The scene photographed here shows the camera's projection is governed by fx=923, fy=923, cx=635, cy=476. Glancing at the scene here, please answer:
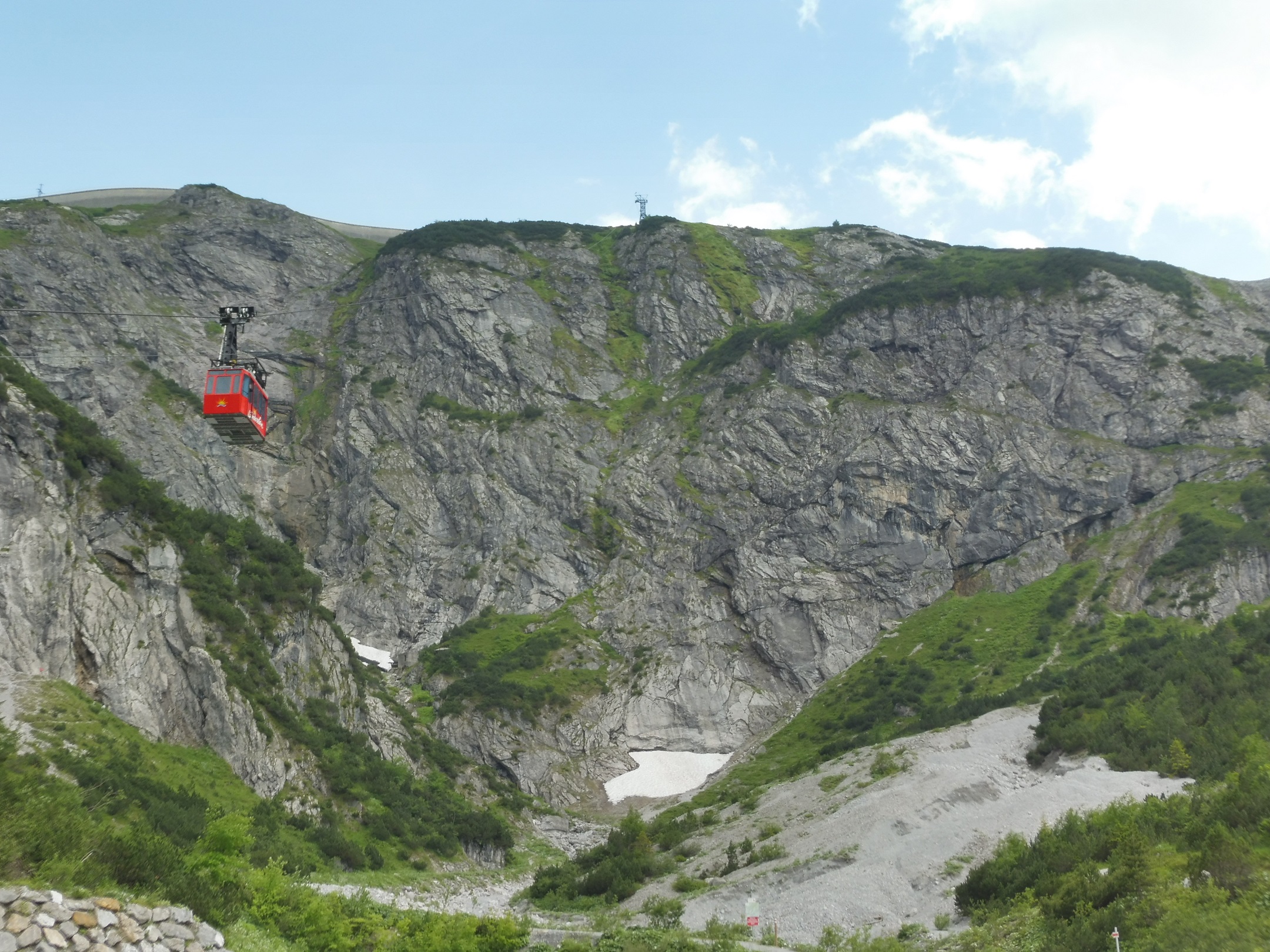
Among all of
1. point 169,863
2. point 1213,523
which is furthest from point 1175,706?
point 169,863

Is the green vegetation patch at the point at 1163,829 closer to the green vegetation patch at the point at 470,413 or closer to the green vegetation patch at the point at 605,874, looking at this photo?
the green vegetation patch at the point at 605,874

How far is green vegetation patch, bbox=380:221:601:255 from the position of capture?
112938 millimetres

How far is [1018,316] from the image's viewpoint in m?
95.6

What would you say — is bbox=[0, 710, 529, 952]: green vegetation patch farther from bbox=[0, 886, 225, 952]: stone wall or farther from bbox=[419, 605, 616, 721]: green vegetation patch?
bbox=[419, 605, 616, 721]: green vegetation patch

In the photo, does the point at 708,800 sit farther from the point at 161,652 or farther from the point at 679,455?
the point at 679,455

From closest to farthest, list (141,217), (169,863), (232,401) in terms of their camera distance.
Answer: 1. (169,863)
2. (232,401)
3. (141,217)

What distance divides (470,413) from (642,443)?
18141 millimetres

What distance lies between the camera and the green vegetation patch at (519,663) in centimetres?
6800

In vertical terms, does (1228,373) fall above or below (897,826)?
above

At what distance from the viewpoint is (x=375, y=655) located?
76.4m

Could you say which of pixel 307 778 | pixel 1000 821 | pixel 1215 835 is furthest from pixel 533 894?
pixel 1215 835

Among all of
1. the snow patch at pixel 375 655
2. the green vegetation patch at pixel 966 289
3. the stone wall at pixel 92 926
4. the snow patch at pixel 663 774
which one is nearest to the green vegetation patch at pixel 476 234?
the green vegetation patch at pixel 966 289

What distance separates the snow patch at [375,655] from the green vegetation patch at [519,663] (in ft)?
10.3

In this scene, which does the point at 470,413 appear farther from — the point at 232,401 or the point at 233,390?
the point at 232,401
